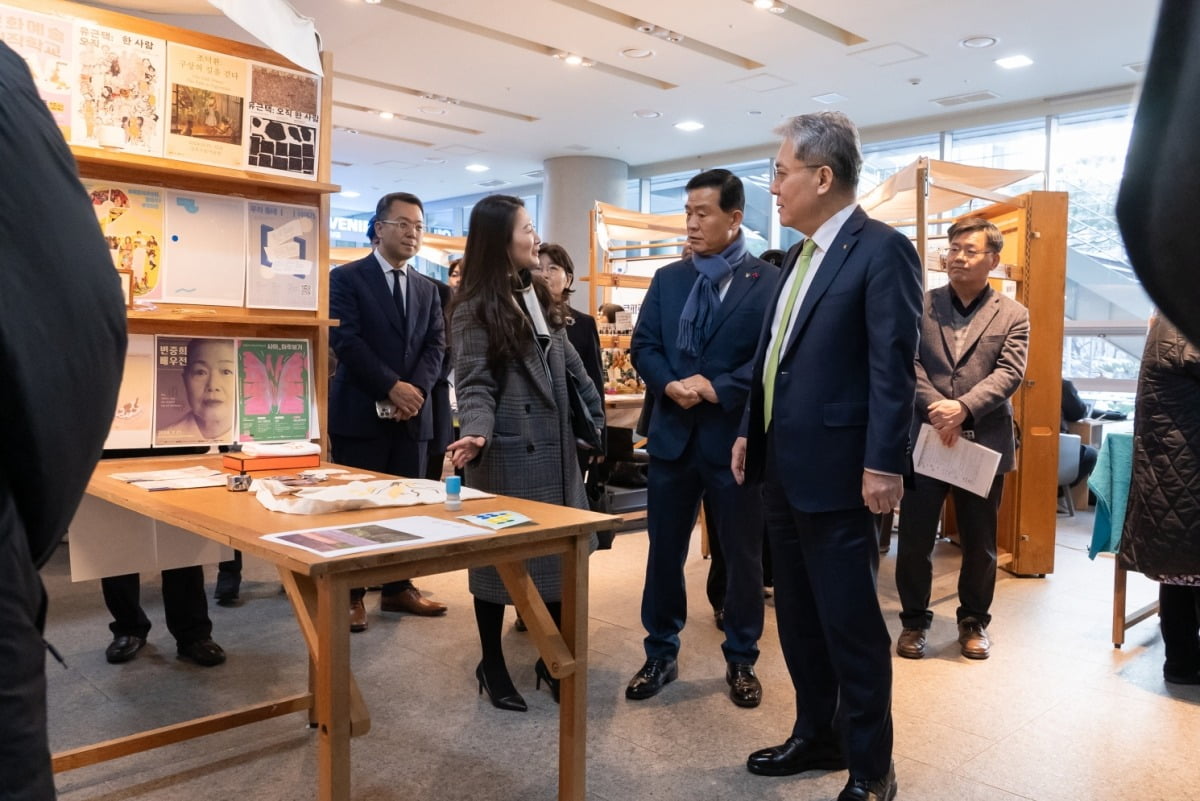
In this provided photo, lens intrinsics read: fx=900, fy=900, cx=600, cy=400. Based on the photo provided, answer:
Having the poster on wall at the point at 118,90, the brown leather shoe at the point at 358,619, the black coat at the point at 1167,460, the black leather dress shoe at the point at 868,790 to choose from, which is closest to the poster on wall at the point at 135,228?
the poster on wall at the point at 118,90

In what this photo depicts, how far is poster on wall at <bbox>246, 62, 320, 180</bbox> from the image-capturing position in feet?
9.51

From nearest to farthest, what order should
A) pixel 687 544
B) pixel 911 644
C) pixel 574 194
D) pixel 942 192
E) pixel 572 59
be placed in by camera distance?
pixel 687 544 → pixel 911 644 → pixel 942 192 → pixel 572 59 → pixel 574 194

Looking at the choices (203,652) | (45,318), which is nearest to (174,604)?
(203,652)

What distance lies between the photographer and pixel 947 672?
3.21m

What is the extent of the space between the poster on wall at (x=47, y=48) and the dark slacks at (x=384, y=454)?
153 cm

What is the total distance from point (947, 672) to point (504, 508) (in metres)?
1.98

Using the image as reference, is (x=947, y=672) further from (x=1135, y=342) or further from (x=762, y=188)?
(x=762, y=188)

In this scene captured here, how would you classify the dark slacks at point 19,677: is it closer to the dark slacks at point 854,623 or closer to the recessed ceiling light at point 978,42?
the dark slacks at point 854,623

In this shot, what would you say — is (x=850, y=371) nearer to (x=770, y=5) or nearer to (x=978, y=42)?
(x=770, y=5)

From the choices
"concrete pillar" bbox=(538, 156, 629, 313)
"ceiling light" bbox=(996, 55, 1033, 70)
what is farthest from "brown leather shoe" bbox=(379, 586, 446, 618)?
"concrete pillar" bbox=(538, 156, 629, 313)

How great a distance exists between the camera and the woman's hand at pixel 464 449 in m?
2.49

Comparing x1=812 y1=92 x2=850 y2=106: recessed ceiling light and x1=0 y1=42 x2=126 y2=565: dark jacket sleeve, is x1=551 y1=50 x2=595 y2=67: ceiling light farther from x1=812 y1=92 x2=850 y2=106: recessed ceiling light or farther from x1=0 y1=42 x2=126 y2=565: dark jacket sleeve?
x1=0 y1=42 x2=126 y2=565: dark jacket sleeve

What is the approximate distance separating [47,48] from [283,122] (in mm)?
669

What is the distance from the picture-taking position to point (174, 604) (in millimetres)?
3188
